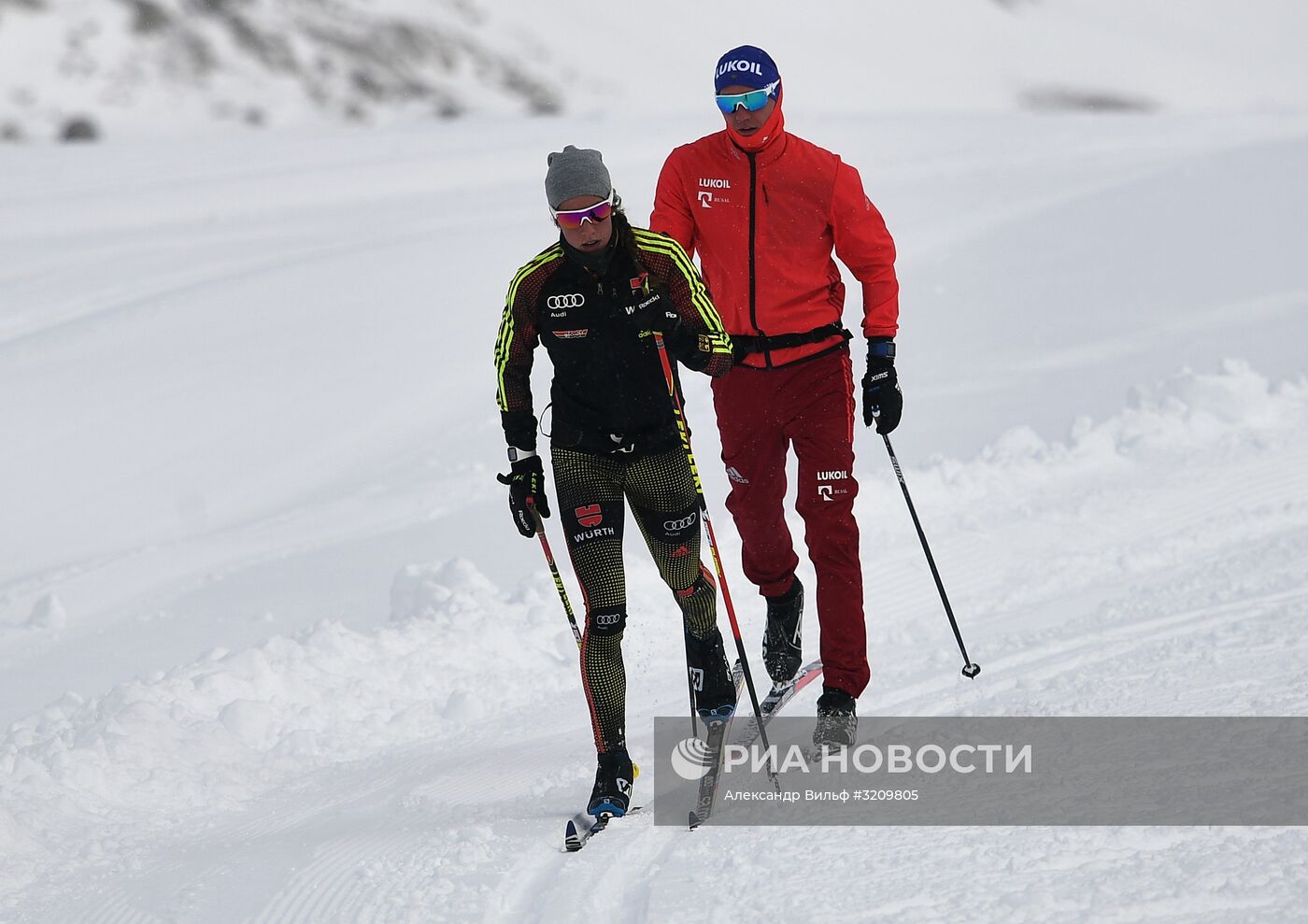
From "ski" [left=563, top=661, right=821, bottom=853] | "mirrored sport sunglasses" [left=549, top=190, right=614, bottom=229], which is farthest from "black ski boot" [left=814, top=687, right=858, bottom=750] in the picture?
"mirrored sport sunglasses" [left=549, top=190, right=614, bottom=229]

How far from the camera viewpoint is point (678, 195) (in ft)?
17.4

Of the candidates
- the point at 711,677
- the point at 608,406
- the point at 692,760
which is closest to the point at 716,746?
the point at 692,760

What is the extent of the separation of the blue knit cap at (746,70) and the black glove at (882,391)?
3.65 feet

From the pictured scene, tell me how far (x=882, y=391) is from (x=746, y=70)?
136 cm

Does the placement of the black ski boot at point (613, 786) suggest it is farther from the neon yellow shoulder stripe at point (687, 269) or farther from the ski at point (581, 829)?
the neon yellow shoulder stripe at point (687, 269)

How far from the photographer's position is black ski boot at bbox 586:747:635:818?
455 cm

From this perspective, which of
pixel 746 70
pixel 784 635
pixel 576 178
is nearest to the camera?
pixel 576 178

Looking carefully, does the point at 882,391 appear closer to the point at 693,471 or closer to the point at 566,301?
the point at 693,471

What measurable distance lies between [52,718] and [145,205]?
1545 cm

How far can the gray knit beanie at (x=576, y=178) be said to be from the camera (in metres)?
4.23

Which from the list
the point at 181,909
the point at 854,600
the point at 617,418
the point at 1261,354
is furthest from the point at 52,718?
the point at 1261,354

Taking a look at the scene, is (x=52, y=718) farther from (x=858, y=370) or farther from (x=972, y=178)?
(x=972, y=178)

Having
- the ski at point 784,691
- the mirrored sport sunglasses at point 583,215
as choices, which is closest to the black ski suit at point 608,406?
the mirrored sport sunglasses at point 583,215

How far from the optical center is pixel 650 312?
14.5ft
